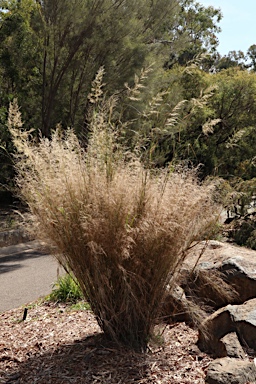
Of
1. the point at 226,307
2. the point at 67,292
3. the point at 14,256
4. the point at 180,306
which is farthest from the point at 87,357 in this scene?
the point at 14,256

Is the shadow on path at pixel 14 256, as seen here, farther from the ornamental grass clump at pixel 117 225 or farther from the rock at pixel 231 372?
the rock at pixel 231 372

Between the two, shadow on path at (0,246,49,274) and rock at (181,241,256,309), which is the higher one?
rock at (181,241,256,309)

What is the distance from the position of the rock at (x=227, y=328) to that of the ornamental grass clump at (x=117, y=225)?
0.51m

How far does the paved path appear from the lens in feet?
23.0

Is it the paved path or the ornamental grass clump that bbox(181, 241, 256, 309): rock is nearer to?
the ornamental grass clump

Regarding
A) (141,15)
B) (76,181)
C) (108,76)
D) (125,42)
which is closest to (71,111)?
(108,76)

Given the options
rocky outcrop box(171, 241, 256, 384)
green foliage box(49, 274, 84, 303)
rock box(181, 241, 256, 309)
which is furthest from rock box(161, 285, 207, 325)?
green foliage box(49, 274, 84, 303)

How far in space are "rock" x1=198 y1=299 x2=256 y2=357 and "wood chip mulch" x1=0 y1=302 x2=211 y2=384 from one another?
0.12 metres

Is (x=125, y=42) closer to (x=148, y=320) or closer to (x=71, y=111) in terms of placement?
(x=71, y=111)

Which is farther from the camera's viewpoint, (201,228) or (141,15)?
(141,15)

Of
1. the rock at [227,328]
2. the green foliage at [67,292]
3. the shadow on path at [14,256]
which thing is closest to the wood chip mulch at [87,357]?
the rock at [227,328]

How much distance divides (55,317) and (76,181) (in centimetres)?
194

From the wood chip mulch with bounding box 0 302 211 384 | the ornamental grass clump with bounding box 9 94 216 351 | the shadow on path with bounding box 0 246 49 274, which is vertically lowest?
the shadow on path with bounding box 0 246 49 274

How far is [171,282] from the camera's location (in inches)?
165
